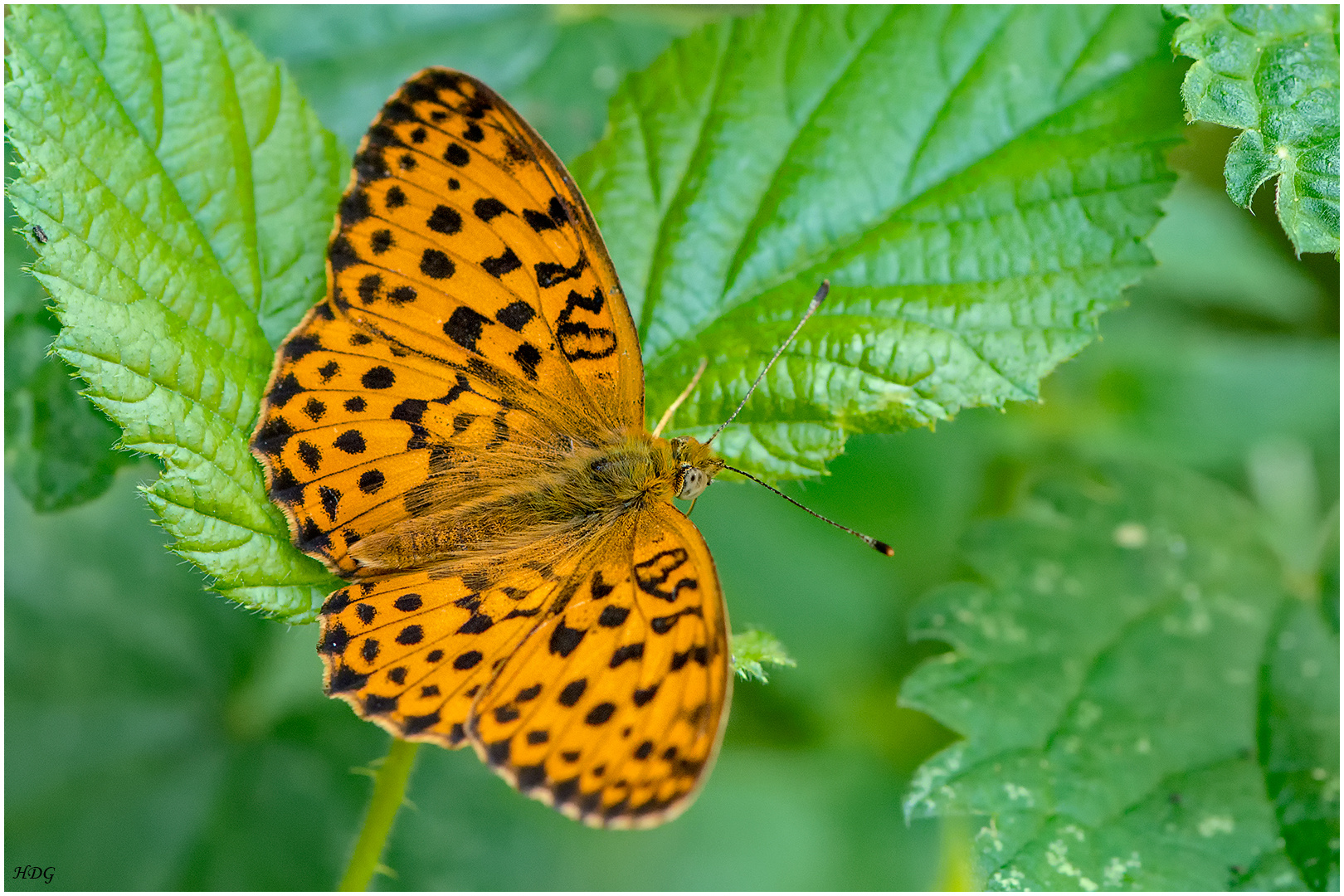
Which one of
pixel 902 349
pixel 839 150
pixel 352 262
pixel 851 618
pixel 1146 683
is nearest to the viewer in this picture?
pixel 352 262

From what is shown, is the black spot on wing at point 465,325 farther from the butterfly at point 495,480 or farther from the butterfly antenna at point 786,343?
the butterfly antenna at point 786,343

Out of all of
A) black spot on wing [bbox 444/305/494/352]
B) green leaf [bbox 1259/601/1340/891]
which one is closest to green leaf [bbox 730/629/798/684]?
black spot on wing [bbox 444/305/494/352]

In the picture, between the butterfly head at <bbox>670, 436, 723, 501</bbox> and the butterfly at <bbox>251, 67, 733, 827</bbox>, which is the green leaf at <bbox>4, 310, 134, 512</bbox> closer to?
the butterfly at <bbox>251, 67, 733, 827</bbox>

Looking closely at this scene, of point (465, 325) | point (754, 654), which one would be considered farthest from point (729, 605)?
point (465, 325)

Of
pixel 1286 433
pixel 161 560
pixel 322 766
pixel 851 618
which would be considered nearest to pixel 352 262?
pixel 161 560

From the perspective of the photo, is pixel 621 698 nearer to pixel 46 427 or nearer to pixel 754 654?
pixel 754 654

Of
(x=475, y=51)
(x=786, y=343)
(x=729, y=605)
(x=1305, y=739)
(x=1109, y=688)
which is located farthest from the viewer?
(x=729, y=605)

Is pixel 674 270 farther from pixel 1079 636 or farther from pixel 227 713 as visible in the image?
pixel 227 713
